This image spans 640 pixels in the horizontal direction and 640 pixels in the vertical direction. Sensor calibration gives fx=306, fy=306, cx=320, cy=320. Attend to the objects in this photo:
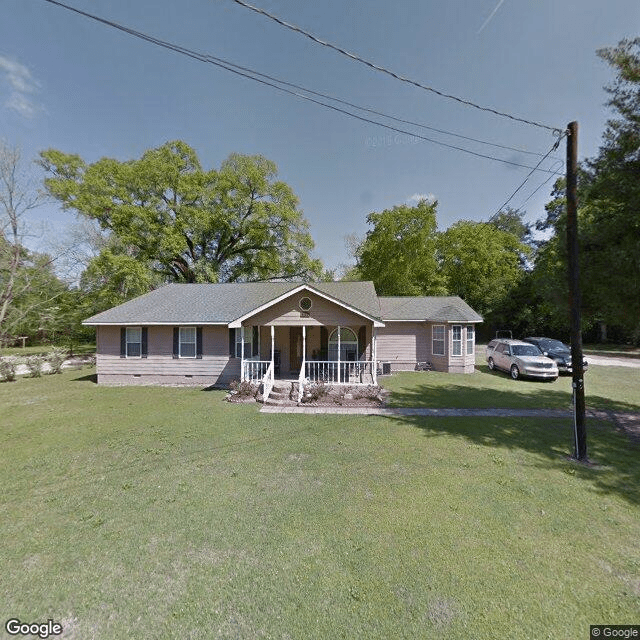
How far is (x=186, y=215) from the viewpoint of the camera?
25250 millimetres

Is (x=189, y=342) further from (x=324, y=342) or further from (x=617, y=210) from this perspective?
(x=617, y=210)

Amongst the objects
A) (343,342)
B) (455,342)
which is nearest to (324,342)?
(343,342)

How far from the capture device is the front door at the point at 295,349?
1549 centimetres

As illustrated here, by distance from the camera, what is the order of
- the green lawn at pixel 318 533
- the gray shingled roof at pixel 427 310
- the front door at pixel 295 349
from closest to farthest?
the green lawn at pixel 318 533 < the front door at pixel 295 349 < the gray shingled roof at pixel 427 310

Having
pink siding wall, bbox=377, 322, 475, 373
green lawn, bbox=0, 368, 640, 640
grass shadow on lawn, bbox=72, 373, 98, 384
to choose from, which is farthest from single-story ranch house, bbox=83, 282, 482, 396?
green lawn, bbox=0, 368, 640, 640

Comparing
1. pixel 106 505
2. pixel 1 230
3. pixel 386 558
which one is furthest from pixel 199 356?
pixel 1 230

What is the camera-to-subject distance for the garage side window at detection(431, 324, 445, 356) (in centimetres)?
1838

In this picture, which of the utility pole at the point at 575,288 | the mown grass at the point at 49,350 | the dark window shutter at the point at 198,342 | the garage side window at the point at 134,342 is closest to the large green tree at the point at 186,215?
the mown grass at the point at 49,350

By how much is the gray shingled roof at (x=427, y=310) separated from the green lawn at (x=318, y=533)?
10.2 m

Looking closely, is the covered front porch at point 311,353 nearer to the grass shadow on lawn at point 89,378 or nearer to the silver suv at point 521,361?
the grass shadow on lawn at point 89,378

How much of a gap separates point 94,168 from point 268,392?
25841mm

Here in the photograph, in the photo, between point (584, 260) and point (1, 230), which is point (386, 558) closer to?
point (584, 260)

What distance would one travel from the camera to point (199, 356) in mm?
14578

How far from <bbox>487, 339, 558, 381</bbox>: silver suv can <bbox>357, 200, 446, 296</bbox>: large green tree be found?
42.7 ft
